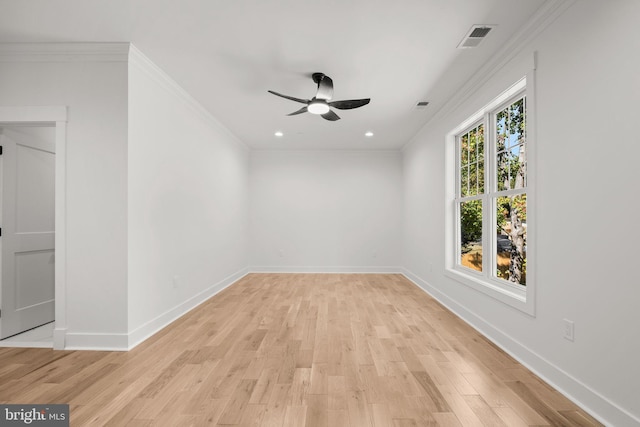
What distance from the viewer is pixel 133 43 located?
277 centimetres

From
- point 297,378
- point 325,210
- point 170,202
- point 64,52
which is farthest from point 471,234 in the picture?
point 64,52

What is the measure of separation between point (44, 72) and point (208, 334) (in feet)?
9.35

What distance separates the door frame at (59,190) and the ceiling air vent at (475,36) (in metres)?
3.56

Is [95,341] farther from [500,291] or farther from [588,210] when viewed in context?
[588,210]

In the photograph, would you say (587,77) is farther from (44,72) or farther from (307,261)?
(307,261)

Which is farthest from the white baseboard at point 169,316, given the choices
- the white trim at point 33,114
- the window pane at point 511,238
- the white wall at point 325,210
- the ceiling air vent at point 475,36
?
the ceiling air vent at point 475,36

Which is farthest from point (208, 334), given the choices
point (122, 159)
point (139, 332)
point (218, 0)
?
point (218, 0)

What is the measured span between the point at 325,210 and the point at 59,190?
15.8 ft

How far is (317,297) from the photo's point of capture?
4676mm

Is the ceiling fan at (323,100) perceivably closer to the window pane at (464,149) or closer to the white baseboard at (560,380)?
the window pane at (464,149)

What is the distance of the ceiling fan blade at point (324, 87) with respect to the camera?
127 inches

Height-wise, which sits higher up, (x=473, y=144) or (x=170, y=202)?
(x=473, y=144)

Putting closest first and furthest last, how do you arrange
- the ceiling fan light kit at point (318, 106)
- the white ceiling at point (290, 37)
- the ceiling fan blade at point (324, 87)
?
the white ceiling at point (290, 37) → the ceiling fan blade at point (324, 87) → the ceiling fan light kit at point (318, 106)

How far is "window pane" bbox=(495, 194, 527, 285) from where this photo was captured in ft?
9.39
